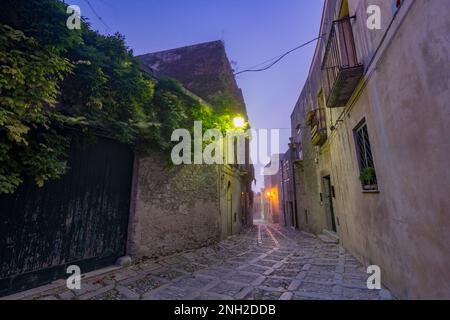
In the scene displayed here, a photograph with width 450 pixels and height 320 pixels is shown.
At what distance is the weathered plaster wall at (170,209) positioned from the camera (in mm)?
5008

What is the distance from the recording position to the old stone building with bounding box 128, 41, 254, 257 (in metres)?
5.10

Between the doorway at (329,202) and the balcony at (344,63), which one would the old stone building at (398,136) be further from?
the doorway at (329,202)

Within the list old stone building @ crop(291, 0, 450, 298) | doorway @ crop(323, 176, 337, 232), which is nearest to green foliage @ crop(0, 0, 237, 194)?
old stone building @ crop(291, 0, 450, 298)

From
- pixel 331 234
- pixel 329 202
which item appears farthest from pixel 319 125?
pixel 331 234

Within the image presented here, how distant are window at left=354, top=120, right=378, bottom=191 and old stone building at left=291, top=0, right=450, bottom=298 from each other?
22 millimetres

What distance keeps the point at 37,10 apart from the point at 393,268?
6334 mm

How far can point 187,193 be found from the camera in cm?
635

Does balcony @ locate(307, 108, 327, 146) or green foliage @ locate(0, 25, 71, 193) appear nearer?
green foliage @ locate(0, 25, 71, 193)

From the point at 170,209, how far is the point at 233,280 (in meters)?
2.67

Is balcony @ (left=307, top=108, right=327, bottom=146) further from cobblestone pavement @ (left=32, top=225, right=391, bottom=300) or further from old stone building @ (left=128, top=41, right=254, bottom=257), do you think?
cobblestone pavement @ (left=32, top=225, right=391, bottom=300)

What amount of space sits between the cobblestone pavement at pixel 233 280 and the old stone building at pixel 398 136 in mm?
592

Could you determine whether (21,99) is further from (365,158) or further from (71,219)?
(365,158)

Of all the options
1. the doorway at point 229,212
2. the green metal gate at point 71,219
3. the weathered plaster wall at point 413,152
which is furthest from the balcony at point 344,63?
the doorway at point 229,212
